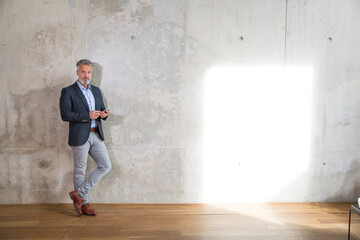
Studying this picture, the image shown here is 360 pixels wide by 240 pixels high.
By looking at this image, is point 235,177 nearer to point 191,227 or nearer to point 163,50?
point 191,227

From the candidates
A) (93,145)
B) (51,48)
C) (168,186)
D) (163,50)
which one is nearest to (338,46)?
(163,50)

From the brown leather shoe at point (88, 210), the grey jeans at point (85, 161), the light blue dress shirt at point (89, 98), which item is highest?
the light blue dress shirt at point (89, 98)

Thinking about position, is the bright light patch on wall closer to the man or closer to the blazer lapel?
the man

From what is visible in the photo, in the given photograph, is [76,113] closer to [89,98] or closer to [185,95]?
[89,98]

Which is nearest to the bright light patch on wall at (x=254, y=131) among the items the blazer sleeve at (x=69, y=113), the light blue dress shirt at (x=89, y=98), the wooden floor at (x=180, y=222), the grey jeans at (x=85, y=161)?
the wooden floor at (x=180, y=222)

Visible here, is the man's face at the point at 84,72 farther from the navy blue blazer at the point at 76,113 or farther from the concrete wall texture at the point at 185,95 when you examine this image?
the concrete wall texture at the point at 185,95

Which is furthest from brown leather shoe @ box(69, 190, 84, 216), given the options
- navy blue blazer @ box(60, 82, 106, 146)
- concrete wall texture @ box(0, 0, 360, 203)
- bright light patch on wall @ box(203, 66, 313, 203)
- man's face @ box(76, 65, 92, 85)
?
bright light patch on wall @ box(203, 66, 313, 203)

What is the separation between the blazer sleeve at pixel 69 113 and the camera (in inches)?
124

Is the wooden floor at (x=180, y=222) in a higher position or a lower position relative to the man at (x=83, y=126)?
lower

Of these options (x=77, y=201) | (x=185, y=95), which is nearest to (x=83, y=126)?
(x=77, y=201)

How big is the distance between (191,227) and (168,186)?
0.84 metres

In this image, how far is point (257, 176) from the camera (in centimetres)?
382

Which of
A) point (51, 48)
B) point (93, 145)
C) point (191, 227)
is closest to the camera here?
point (191, 227)

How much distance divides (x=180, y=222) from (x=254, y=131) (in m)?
1.57
